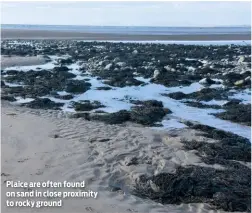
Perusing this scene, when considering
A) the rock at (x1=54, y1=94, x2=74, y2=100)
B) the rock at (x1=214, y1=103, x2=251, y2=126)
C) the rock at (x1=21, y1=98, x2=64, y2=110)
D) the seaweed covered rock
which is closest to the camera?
the seaweed covered rock

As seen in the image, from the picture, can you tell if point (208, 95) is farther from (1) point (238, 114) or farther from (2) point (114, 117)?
(2) point (114, 117)

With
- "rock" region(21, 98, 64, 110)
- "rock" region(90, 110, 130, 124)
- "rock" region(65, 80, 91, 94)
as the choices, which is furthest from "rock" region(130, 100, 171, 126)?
"rock" region(65, 80, 91, 94)

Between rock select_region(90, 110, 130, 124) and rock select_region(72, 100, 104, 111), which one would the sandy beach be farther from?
rock select_region(72, 100, 104, 111)

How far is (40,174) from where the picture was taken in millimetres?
5992

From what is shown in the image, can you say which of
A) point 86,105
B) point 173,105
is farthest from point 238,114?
point 86,105

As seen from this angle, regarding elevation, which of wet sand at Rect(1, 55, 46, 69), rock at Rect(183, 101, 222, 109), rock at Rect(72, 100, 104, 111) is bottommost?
wet sand at Rect(1, 55, 46, 69)

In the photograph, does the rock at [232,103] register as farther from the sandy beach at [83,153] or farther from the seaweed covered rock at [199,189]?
the seaweed covered rock at [199,189]

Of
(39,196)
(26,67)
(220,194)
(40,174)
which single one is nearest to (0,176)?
(40,174)

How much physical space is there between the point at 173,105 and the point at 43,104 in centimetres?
354

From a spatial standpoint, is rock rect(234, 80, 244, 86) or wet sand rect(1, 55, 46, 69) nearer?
rock rect(234, 80, 244, 86)

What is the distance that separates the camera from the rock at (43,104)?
10844mm

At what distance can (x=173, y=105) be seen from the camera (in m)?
11.4

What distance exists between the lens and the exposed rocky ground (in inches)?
224

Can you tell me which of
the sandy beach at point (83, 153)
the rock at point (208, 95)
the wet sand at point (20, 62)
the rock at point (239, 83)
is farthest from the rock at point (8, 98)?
the wet sand at point (20, 62)
